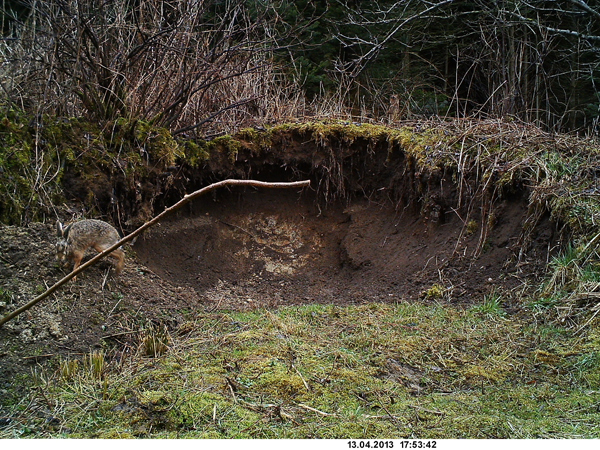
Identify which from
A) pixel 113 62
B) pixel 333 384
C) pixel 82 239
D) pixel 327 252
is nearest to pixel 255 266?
pixel 327 252

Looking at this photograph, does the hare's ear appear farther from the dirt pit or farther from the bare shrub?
the bare shrub

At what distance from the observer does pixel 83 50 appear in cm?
660

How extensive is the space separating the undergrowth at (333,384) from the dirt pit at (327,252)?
107 cm

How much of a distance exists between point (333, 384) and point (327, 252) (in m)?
4.17

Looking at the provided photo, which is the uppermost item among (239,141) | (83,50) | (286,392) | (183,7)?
(183,7)

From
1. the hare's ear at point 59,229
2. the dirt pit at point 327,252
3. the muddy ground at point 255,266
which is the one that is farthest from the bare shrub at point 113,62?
the hare's ear at point 59,229

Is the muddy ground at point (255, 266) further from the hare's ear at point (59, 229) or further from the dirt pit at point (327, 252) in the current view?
the hare's ear at point (59, 229)

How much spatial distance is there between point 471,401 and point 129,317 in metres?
2.93

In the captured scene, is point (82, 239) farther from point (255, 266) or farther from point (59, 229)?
point (255, 266)

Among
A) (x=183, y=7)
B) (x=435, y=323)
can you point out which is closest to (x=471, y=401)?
(x=435, y=323)

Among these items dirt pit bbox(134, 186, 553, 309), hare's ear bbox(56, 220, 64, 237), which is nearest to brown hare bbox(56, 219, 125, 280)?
hare's ear bbox(56, 220, 64, 237)

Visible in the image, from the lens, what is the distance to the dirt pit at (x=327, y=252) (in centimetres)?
625

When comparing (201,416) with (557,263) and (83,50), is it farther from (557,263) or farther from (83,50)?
(83,50)

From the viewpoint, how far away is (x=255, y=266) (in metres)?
7.62
